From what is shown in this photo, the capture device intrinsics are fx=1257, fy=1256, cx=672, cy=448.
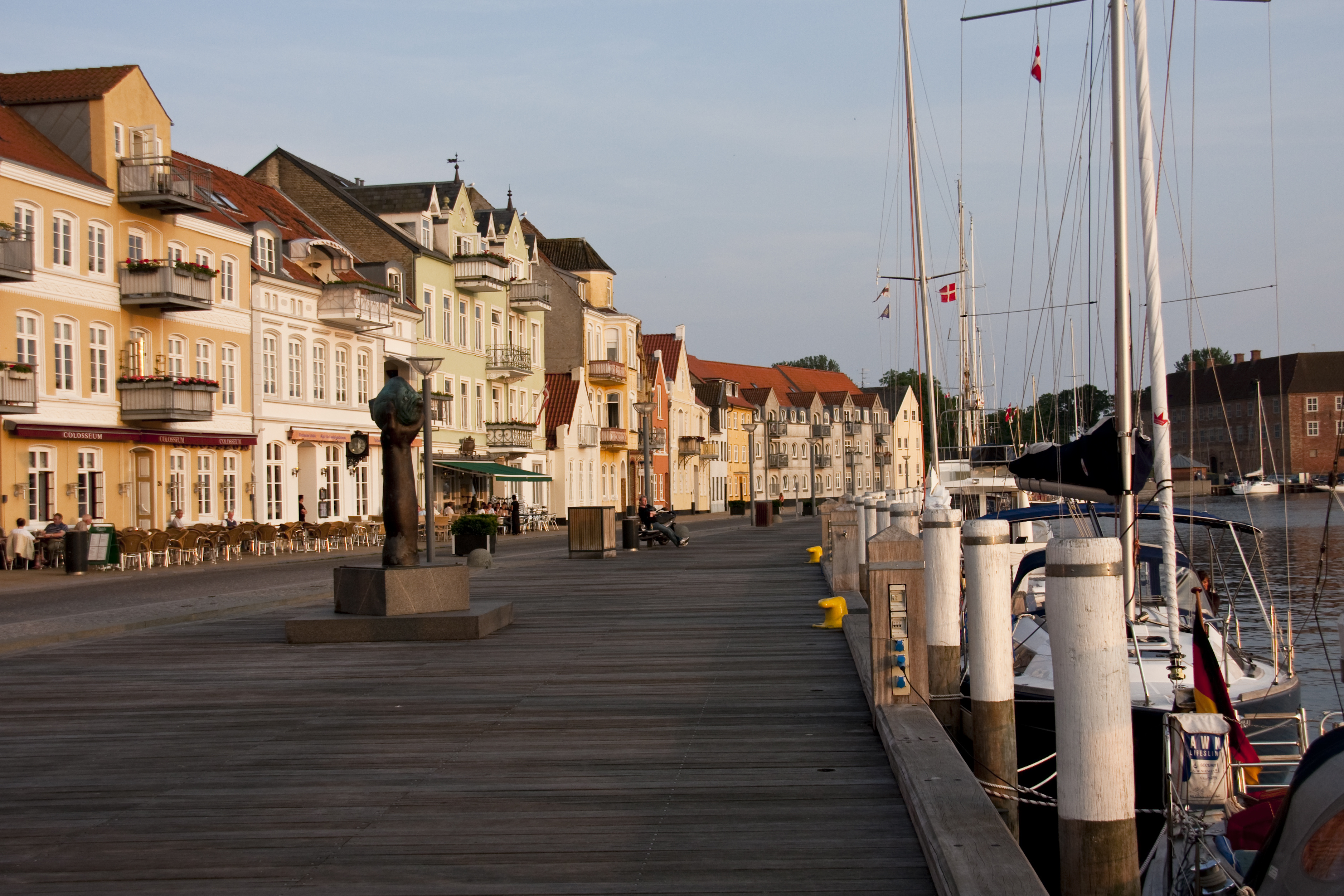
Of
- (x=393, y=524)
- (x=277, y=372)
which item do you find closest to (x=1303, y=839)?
(x=393, y=524)

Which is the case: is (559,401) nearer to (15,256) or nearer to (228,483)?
(228,483)

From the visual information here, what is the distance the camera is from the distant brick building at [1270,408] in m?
74.9

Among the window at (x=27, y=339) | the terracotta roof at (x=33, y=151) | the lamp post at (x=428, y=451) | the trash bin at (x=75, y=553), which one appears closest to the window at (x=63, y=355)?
the window at (x=27, y=339)

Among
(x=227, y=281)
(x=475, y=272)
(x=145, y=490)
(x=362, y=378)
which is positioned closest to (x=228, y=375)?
(x=227, y=281)

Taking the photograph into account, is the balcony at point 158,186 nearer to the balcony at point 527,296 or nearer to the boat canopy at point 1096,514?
the boat canopy at point 1096,514

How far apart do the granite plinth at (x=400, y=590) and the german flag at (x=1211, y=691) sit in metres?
8.72

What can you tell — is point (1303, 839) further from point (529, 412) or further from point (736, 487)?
point (736, 487)

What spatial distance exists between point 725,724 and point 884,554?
5.62ft

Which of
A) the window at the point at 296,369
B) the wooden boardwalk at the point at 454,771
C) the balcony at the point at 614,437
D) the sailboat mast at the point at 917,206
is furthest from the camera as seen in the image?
the balcony at the point at 614,437

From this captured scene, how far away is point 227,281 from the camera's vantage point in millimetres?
39844

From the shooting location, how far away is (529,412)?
65250mm

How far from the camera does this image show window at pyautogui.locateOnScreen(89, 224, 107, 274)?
113 ft

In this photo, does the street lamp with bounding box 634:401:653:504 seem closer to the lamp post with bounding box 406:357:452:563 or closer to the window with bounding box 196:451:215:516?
the window with bounding box 196:451:215:516

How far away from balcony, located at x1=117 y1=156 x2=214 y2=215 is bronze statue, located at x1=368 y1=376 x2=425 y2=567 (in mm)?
24547
